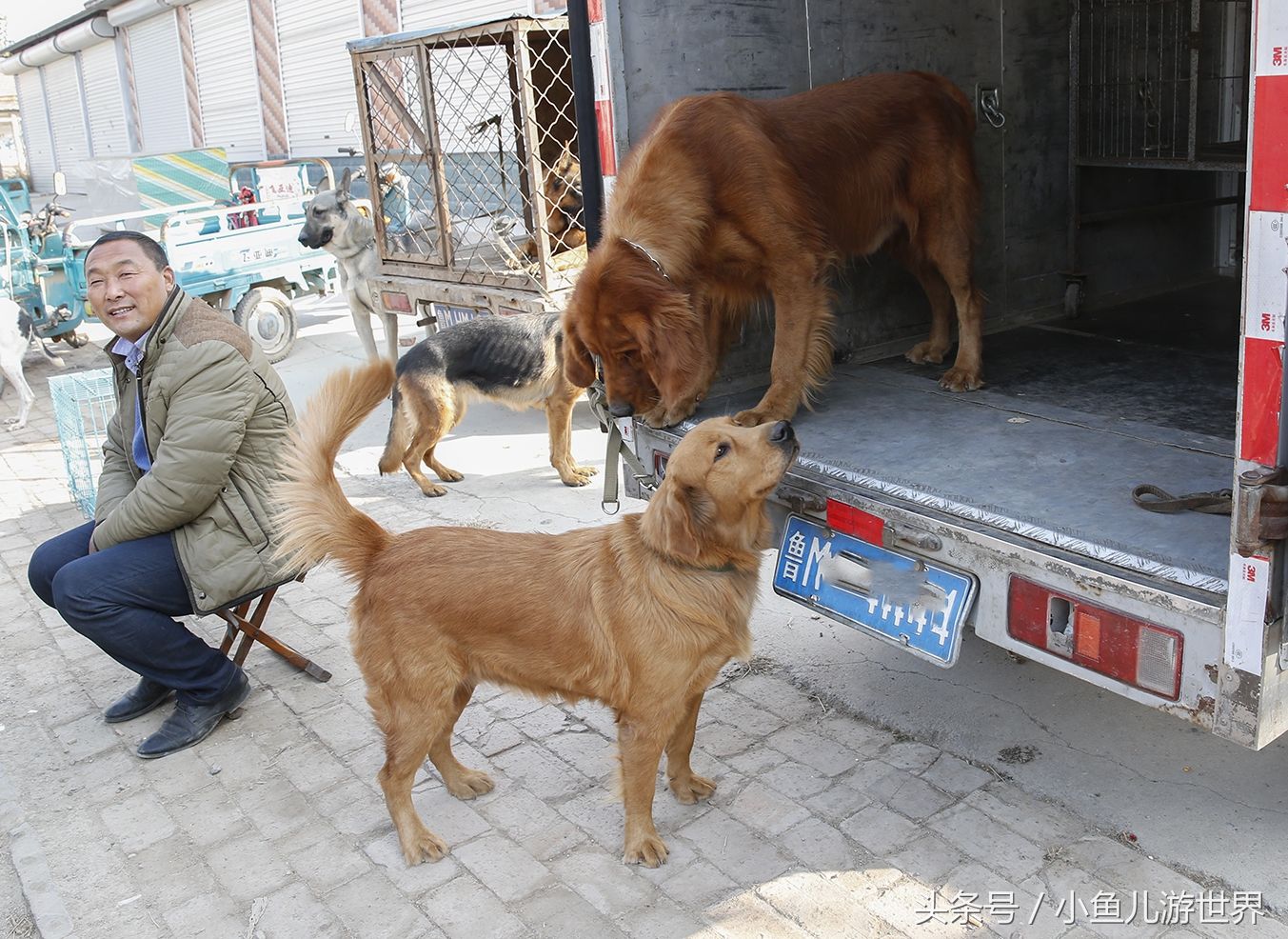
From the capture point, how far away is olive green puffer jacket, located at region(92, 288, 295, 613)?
3.86 meters

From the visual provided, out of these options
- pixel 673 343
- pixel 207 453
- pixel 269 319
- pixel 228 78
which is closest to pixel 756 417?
pixel 673 343

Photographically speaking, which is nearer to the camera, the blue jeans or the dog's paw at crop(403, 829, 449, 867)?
the dog's paw at crop(403, 829, 449, 867)

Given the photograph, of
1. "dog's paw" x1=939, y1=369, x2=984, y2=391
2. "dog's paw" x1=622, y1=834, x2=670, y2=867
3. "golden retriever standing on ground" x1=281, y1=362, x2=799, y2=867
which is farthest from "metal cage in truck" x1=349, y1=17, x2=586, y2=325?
"dog's paw" x1=622, y1=834, x2=670, y2=867

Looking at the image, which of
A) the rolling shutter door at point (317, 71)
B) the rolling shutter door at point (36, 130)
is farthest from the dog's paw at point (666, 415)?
the rolling shutter door at point (36, 130)

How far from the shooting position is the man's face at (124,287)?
3.88 m

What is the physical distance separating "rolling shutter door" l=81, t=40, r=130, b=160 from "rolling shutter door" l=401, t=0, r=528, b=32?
2088 cm

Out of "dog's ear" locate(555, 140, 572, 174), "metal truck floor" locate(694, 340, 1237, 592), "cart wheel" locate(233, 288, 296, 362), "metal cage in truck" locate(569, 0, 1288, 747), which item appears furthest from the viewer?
"cart wheel" locate(233, 288, 296, 362)

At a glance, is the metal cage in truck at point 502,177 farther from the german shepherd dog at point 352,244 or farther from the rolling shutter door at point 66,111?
the rolling shutter door at point 66,111

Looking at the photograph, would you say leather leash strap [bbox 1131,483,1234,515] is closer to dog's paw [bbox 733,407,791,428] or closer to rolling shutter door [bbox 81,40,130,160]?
dog's paw [bbox 733,407,791,428]

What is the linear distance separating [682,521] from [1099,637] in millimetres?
1045

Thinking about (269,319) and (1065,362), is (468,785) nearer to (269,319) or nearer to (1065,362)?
(1065,362)

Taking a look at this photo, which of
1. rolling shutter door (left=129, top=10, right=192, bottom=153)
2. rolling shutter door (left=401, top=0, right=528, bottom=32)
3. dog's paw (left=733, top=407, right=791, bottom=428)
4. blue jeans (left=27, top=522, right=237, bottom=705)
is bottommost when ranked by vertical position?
blue jeans (left=27, top=522, right=237, bottom=705)

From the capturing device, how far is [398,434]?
22.4 feet

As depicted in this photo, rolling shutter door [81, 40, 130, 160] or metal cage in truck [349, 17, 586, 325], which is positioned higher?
rolling shutter door [81, 40, 130, 160]
